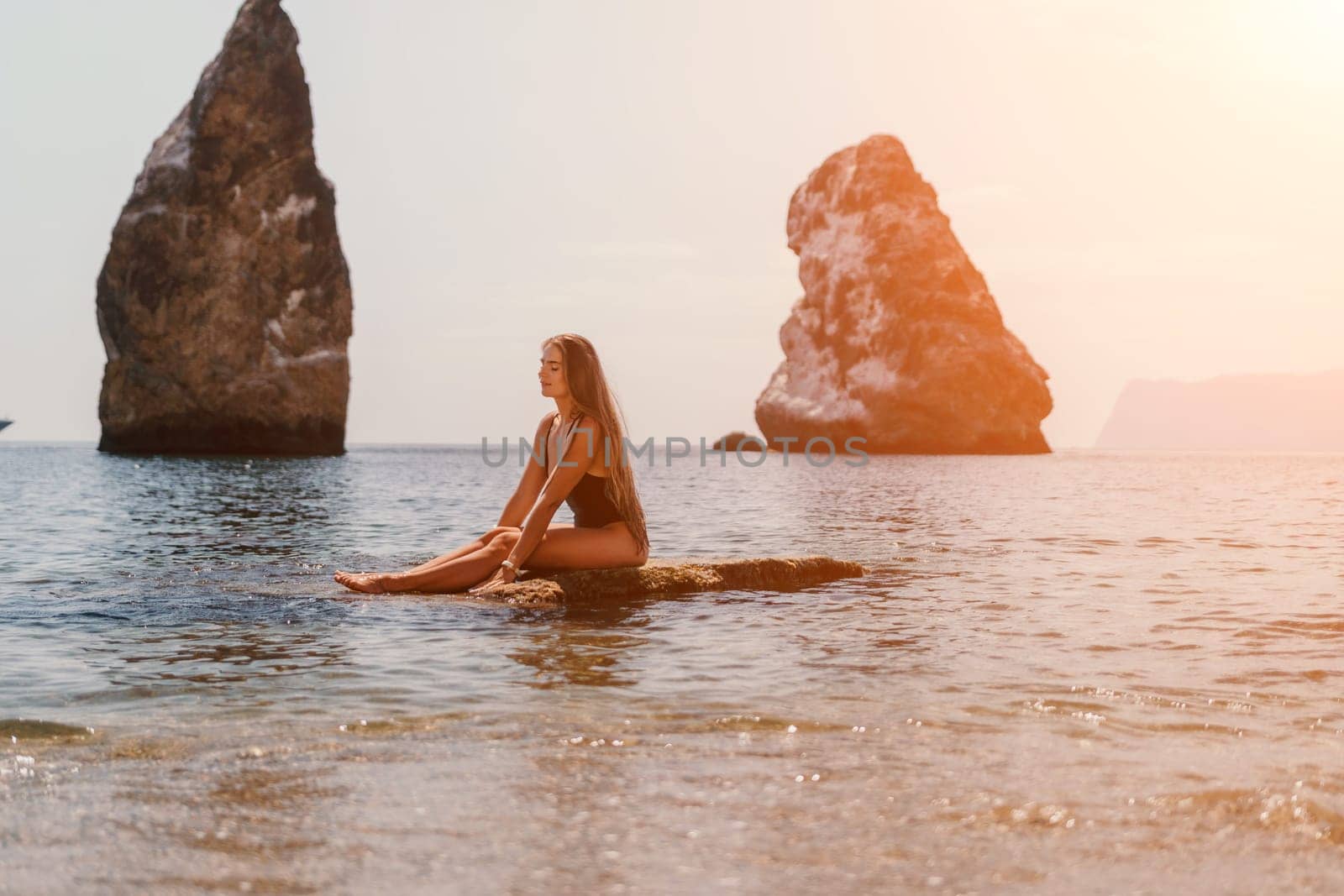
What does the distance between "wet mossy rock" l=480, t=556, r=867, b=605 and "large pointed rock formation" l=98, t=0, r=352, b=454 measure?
62.9 meters

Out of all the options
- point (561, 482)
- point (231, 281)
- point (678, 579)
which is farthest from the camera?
point (231, 281)

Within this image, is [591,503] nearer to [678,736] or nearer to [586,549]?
[586,549]

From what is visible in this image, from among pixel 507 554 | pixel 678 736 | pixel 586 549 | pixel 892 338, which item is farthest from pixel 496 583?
pixel 892 338

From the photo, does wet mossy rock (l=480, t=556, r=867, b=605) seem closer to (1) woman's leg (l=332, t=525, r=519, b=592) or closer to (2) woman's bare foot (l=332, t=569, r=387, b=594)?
(1) woman's leg (l=332, t=525, r=519, b=592)

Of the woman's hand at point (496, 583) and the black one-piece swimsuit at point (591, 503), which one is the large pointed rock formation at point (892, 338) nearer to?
the black one-piece swimsuit at point (591, 503)

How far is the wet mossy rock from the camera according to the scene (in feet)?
28.2

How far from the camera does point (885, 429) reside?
100062 mm

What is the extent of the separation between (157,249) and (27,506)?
165ft

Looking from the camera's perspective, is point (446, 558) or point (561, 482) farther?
point (446, 558)

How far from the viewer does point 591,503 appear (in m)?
9.17

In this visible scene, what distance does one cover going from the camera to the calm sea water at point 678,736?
128 inches

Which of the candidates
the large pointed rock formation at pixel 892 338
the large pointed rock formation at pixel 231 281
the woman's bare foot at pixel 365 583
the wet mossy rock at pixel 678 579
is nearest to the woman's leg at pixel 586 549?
the wet mossy rock at pixel 678 579

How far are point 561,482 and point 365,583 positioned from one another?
1.88 m

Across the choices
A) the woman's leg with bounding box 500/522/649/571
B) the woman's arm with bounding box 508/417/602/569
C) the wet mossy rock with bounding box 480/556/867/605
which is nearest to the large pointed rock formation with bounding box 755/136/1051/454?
the wet mossy rock with bounding box 480/556/867/605
